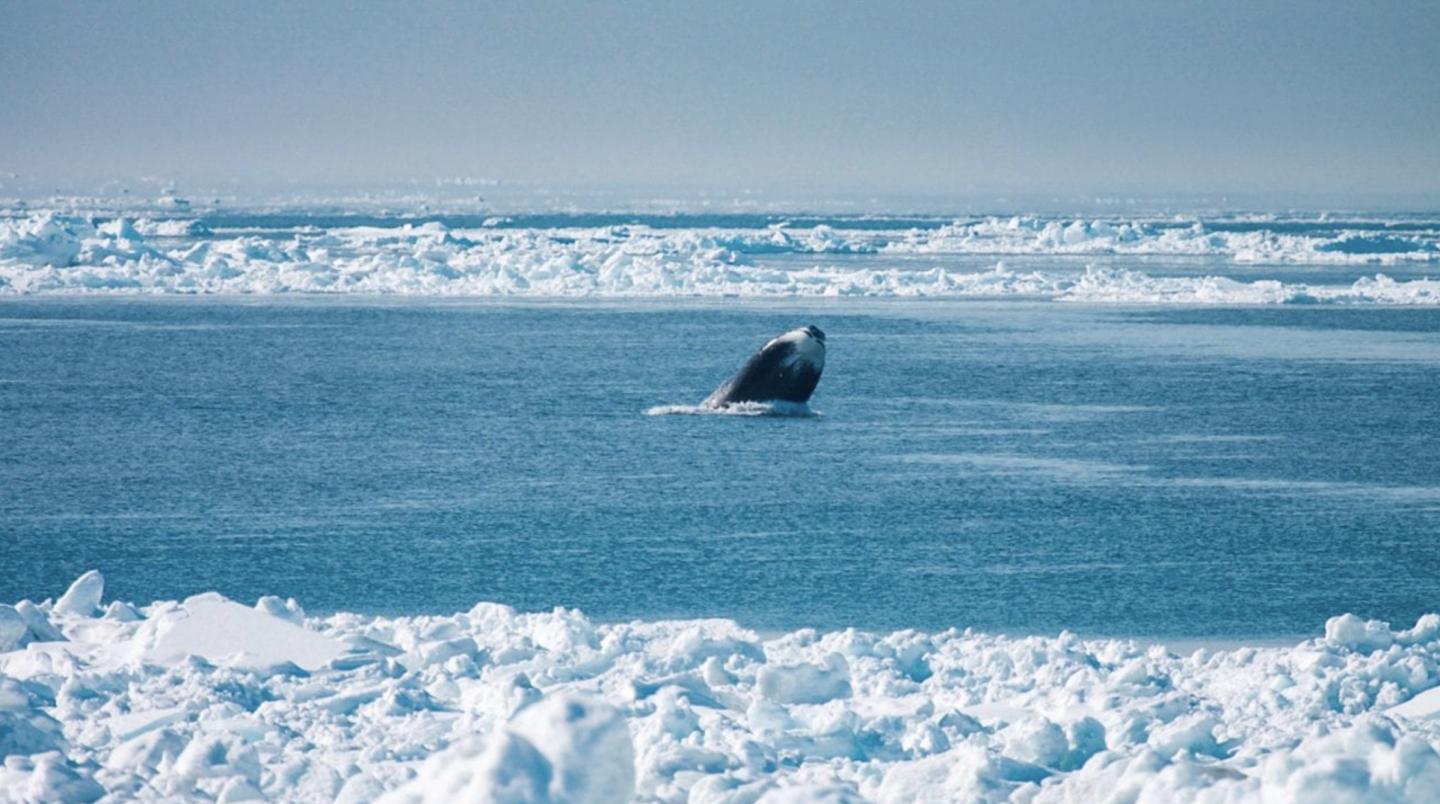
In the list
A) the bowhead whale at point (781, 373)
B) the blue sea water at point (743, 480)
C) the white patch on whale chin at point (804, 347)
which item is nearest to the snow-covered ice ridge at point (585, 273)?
the blue sea water at point (743, 480)

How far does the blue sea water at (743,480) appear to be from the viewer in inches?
476

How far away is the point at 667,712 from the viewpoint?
760cm

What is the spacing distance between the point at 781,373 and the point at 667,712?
47.7ft

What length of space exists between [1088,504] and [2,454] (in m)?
9.73

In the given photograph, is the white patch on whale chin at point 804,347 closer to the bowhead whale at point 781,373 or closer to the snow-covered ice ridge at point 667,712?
the bowhead whale at point 781,373

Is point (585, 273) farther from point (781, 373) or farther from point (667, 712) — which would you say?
point (667, 712)

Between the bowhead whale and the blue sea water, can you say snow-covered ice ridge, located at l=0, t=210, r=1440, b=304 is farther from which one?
the bowhead whale

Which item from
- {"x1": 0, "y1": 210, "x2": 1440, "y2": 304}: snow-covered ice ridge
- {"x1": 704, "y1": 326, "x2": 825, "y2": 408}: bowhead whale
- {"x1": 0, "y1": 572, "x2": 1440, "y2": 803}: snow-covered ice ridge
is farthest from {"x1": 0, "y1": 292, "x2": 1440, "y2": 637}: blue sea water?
{"x1": 0, "y1": 210, "x2": 1440, "y2": 304}: snow-covered ice ridge

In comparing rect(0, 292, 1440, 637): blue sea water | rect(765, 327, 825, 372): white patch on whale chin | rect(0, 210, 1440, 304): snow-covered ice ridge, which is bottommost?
rect(0, 210, 1440, 304): snow-covered ice ridge

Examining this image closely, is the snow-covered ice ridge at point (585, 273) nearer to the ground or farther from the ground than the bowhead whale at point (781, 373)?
nearer to the ground

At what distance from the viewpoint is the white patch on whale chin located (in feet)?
68.5

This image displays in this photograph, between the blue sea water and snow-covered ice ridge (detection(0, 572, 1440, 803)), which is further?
the blue sea water

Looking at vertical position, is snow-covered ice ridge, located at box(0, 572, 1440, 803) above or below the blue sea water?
above

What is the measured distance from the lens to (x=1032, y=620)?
1116 cm
